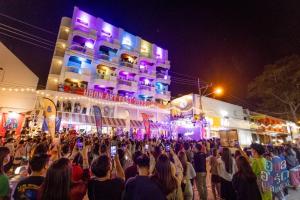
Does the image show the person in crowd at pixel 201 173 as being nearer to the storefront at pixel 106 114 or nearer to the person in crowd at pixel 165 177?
the person in crowd at pixel 165 177

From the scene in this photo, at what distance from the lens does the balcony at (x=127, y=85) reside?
84.1 ft

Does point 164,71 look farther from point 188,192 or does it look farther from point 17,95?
point 188,192

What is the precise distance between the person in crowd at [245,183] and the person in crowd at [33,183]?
10.8 feet

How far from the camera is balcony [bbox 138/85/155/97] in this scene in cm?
2769

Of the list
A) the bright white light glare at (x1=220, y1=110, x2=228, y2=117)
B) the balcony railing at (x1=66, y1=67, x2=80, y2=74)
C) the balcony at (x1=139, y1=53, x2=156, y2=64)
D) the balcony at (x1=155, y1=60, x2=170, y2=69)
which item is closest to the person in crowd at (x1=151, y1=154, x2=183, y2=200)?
the balcony railing at (x1=66, y1=67, x2=80, y2=74)

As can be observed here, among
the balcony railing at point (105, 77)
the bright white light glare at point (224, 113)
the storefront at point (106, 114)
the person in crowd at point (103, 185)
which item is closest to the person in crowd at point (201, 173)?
the person in crowd at point (103, 185)

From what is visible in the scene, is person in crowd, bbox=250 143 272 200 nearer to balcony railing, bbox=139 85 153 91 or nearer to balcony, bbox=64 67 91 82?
balcony, bbox=64 67 91 82

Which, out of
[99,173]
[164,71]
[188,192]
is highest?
[164,71]

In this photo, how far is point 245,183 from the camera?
3.44m

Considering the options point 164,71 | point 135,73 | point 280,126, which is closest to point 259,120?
point 280,126

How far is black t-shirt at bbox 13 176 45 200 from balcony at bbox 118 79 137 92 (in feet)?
76.9

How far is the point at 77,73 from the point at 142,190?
21.8 metres

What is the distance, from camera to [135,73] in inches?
1099

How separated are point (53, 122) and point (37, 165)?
1348 centimetres
